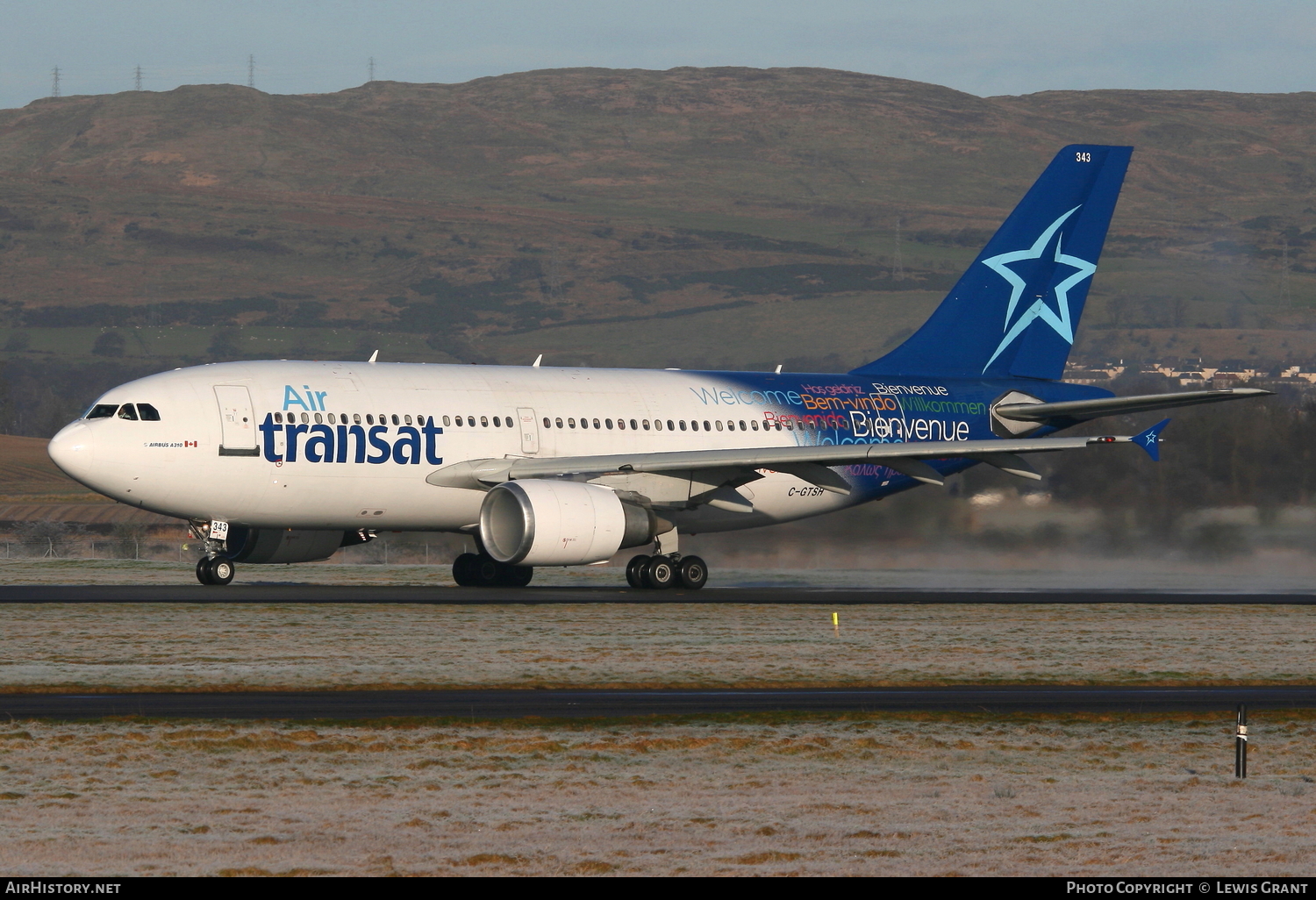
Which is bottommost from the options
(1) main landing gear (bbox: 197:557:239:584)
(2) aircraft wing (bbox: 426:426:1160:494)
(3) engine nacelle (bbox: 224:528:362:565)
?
(1) main landing gear (bbox: 197:557:239:584)

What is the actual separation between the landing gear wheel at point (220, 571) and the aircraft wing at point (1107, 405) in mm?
18496

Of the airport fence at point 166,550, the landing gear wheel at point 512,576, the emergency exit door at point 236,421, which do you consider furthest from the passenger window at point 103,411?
the airport fence at point 166,550

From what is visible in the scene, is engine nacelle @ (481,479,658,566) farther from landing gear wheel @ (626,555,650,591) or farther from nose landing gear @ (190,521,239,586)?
nose landing gear @ (190,521,239,586)

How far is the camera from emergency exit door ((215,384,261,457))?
111 feet

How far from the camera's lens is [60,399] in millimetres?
195875

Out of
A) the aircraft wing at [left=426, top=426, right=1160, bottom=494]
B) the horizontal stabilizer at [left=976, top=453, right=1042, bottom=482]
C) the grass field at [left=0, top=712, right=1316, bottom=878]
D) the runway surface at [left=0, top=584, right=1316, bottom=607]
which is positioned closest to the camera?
the grass field at [left=0, top=712, right=1316, bottom=878]

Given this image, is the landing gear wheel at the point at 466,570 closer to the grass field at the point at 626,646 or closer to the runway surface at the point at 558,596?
the runway surface at the point at 558,596

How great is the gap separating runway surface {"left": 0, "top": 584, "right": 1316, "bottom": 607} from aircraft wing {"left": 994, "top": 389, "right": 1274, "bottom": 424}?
13.1ft

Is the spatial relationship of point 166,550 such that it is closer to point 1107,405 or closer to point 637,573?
point 637,573

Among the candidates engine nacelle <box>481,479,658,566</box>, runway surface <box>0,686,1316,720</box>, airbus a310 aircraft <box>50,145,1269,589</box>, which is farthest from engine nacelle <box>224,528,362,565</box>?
runway surface <box>0,686,1316,720</box>

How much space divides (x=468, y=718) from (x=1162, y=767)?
6.58 meters

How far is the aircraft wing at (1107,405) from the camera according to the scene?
119 feet

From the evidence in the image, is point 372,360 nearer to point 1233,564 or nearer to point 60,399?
point 1233,564

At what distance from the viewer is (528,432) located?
121 ft
